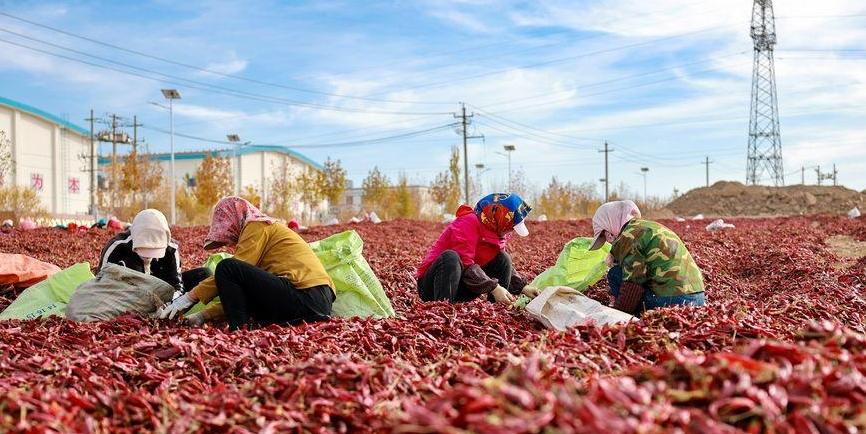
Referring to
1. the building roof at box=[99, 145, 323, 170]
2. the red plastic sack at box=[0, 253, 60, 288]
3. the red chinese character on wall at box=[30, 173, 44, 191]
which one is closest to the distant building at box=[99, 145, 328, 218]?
the building roof at box=[99, 145, 323, 170]

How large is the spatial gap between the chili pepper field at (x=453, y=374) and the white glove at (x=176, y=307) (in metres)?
0.10

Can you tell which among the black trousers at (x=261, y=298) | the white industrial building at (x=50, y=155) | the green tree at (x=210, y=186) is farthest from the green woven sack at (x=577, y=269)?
the white industrial building at (x=50, y=155)

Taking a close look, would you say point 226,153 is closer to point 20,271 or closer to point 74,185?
point 74,185

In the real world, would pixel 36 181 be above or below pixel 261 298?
above

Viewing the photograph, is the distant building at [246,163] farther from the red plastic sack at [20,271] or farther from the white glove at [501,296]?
the white glove at [501,296]

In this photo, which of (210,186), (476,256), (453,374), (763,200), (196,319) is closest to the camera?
(453,374)

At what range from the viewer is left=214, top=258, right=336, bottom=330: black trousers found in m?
5.24

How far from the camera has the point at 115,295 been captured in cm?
576

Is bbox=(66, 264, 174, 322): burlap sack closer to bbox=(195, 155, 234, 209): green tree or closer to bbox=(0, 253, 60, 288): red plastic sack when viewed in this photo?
bbox=(0, 253, 60, 288): red plastic sack

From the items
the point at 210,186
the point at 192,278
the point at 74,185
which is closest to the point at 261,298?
the point at 192,278

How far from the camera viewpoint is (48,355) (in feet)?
14.1

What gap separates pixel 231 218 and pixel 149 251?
970mm

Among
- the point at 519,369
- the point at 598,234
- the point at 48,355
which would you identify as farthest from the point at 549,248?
the point at 519,369

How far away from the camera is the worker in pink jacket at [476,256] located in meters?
6.32
